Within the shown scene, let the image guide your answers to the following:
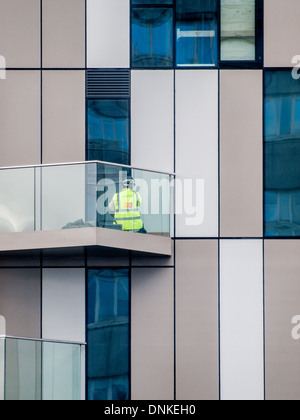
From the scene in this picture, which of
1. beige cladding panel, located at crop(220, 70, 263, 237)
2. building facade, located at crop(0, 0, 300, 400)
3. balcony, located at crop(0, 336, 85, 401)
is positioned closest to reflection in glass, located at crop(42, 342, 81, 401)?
balcony, located at crop(0, 336, 85, 401)

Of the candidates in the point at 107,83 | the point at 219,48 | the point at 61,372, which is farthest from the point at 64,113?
the point at 61,372

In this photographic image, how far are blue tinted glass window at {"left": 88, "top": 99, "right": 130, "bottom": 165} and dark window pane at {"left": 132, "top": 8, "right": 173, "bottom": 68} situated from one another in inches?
40.9

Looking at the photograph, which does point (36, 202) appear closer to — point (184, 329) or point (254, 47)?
point (184, 329)

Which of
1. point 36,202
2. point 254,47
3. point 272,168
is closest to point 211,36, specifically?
point 254,47

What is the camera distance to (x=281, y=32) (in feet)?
91.7

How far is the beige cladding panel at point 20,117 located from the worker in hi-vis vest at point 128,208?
2.59 metres

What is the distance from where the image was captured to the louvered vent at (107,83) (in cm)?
2781

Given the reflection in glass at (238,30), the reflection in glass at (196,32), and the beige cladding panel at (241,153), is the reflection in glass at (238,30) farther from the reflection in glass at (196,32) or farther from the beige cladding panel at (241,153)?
the beige cladding panel at (241,153)

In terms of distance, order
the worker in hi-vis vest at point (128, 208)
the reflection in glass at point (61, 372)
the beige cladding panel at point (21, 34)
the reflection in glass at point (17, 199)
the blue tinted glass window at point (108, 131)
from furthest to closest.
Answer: the beige cladding panel at point (21, 34) → the blue tinted glass window at point (108, 131) → the reflection in glass at point (17, 199) → the worker in hi-vis vest at point (128, 208) → the reflection in glass at point (61, 372)

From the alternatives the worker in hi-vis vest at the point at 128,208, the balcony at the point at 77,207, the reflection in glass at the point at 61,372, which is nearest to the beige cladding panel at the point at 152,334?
the balcony at the point at 77,207

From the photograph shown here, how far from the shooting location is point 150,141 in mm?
27828

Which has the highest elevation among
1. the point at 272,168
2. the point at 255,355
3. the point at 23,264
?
the point at 272,168

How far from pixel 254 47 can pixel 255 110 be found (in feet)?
4.38

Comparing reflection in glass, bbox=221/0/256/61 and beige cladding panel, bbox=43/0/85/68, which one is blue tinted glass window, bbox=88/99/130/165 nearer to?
beige cladding panel, bbox=43/0/85/68
